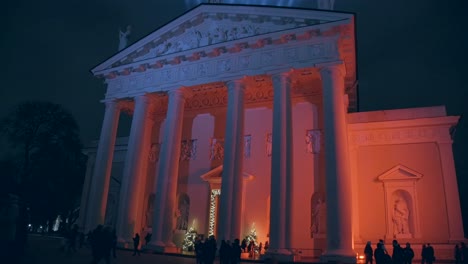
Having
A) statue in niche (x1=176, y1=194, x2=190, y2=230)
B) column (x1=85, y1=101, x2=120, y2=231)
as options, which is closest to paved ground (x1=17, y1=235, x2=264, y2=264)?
column (x1=85, y1=101, x2=120, y2=231)

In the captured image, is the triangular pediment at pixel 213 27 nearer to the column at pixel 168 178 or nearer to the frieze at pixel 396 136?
the column at pixel 168 178

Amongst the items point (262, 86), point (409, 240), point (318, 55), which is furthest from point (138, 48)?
point (409, 240)

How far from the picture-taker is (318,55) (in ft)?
55.3

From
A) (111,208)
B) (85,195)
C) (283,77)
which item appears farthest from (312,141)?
(85,195)

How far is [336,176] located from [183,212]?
10.7 m

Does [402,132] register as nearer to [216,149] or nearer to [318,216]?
[318,216]

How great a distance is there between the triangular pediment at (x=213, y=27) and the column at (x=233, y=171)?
285 cm

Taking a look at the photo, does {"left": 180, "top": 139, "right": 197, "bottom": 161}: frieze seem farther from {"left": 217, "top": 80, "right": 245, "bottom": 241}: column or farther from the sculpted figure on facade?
{"left": 217, "top": 80, "right": 245, "bottom": 241}: column

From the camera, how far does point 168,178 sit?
18531 mm

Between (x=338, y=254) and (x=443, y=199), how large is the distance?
7.23 meters

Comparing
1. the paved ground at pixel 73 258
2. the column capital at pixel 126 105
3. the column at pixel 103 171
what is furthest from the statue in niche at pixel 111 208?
the paved ground at pixel 73 258

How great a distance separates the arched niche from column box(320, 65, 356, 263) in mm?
4506

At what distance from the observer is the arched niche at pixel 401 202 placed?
17844 millimetres

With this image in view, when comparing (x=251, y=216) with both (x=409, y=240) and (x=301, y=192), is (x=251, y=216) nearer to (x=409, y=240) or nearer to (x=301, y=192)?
(x=301, y=192)
